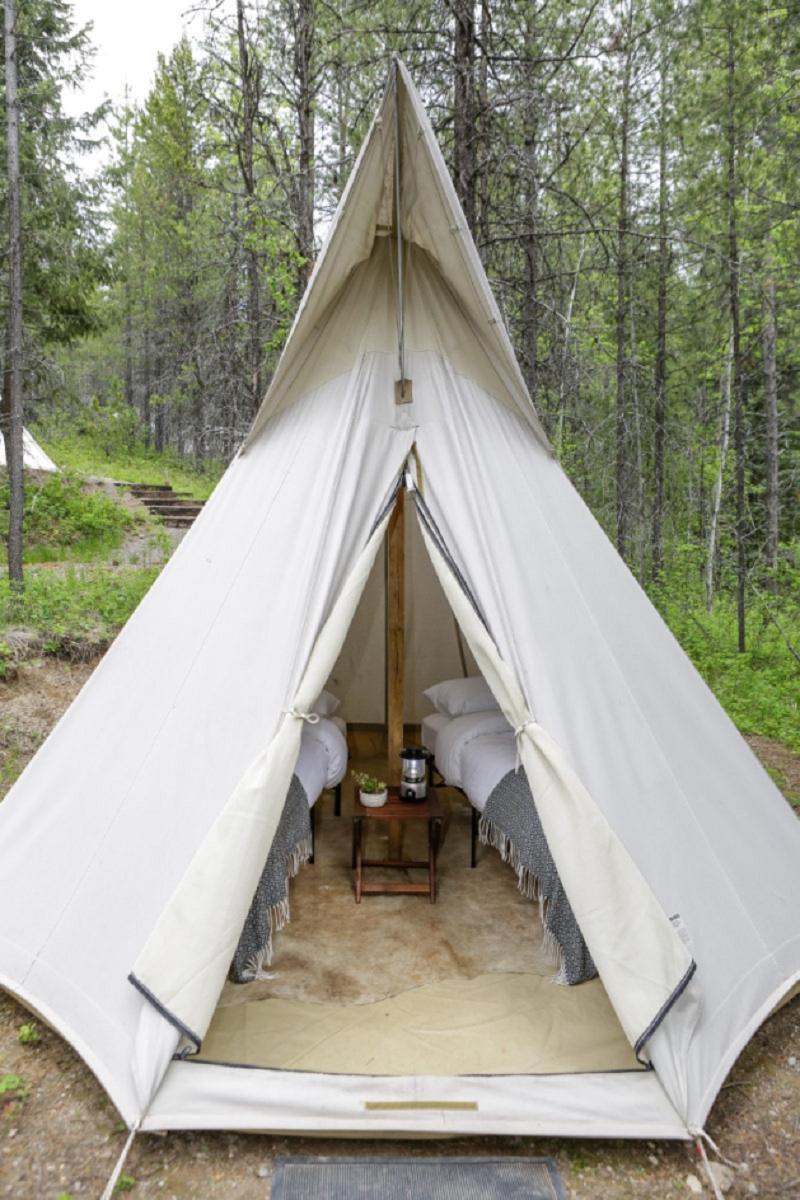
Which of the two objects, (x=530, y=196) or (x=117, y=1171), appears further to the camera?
(x=530, y=196)

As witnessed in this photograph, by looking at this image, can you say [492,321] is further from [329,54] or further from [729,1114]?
[329,54]

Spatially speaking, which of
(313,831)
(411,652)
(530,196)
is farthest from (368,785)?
(530,196)

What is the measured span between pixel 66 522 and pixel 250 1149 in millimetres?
9328

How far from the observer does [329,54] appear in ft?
23.5

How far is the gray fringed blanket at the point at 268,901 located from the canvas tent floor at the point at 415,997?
95mm

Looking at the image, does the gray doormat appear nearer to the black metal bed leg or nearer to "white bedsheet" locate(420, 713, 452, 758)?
the black metal bed leg

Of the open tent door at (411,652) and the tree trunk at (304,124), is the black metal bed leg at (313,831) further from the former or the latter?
the tree trunk at (304,124)

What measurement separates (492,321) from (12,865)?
2651mm

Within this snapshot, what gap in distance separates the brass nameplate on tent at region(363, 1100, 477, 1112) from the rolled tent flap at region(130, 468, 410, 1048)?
52 centimetres

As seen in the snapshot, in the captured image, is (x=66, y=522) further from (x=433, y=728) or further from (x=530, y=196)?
(x=433, y=728)

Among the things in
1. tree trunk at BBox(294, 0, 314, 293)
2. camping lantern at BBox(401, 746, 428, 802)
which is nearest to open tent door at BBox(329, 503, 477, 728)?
camping lantern at BBox(401, 746, 428, 802)

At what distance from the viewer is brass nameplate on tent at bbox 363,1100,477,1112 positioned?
2100mm

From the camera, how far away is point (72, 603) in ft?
23.0

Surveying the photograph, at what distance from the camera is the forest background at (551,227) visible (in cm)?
521
